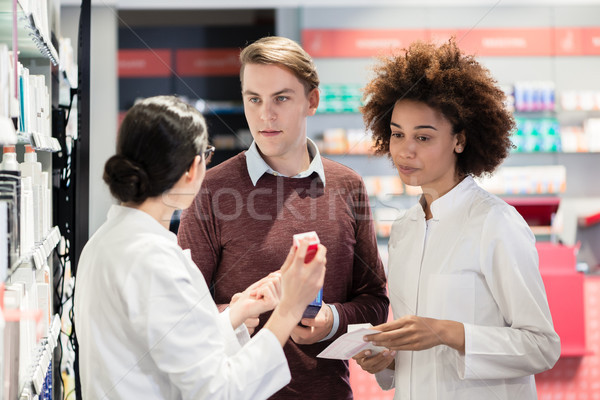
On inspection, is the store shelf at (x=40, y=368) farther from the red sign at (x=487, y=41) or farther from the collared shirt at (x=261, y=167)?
the red sign at (x=487, y=41)

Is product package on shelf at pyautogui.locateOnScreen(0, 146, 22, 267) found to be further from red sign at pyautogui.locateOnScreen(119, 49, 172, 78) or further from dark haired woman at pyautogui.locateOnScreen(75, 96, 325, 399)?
red sign at pyautogui.locateOnScreen(119, 49, 172, 78)

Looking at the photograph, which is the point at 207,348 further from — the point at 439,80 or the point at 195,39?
the point at 195,39

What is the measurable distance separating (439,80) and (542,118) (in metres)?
4.43

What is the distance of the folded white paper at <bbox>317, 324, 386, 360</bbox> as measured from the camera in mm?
1811

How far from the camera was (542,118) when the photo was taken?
237 inches

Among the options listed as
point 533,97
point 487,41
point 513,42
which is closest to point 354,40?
point 487,41

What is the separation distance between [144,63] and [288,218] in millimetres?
5555

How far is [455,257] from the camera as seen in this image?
189 cm

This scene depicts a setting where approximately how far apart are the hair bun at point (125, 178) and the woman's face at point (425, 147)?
0.95m

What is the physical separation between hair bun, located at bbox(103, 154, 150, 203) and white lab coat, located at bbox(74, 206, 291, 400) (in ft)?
0.18

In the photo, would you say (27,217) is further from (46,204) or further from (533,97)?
(533,97)

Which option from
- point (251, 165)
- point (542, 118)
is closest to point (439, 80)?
point (251, 165)

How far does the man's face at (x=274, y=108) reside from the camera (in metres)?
2.22

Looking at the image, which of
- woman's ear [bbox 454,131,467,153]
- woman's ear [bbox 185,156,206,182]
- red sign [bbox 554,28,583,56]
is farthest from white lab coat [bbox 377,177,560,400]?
red sign [bbox 554,28,583,56]
